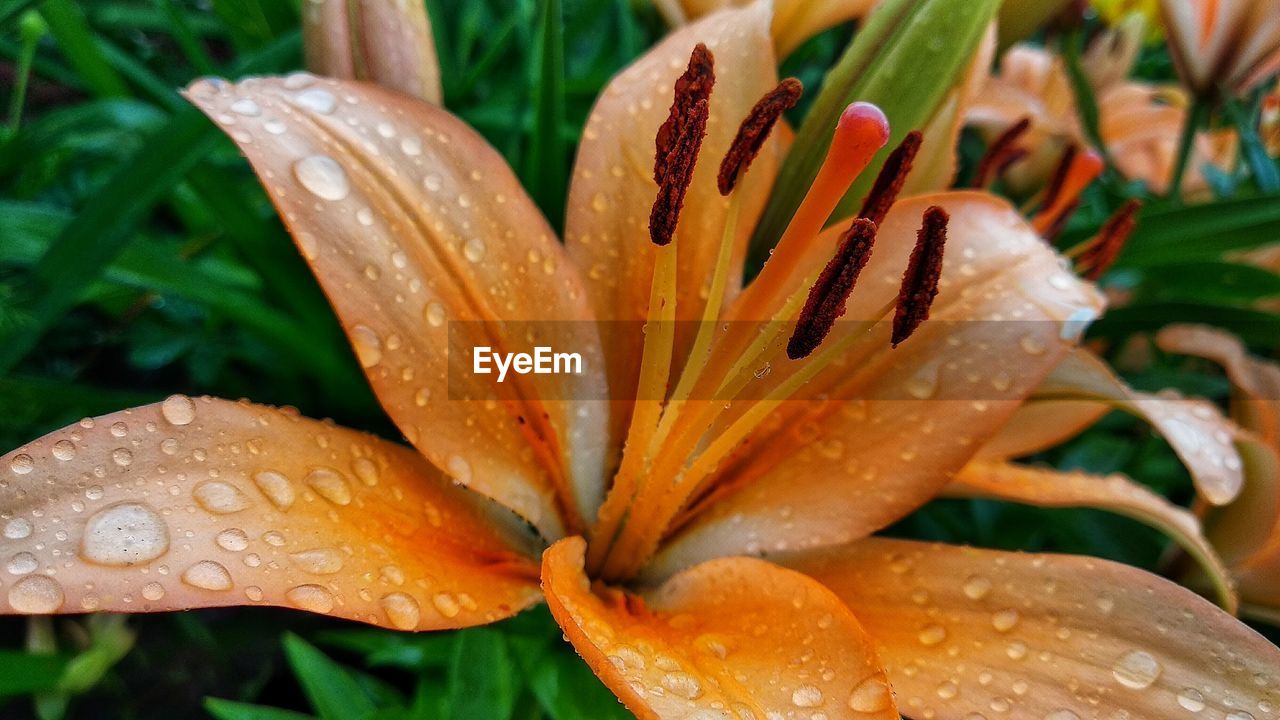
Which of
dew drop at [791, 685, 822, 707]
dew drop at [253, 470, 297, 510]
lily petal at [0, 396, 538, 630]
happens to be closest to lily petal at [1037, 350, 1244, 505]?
dew drop at [791, 685, 822, 707]

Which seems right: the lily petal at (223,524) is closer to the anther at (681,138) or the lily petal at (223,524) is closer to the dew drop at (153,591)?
the dew drop at (153,591)

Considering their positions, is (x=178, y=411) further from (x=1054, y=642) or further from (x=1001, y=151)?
(x=1001, y=151)

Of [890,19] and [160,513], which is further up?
[890,19]

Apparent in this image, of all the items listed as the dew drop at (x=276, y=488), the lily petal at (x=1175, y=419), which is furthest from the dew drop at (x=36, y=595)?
the lily petal at (x=1175, y=419)

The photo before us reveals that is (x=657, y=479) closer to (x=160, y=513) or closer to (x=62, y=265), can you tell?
(x=160, y=513)

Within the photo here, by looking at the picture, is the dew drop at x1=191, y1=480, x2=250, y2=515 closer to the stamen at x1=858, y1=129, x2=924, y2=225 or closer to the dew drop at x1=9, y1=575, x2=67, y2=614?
the dew drop at x1=9, y1=575, x2=67, y2=614

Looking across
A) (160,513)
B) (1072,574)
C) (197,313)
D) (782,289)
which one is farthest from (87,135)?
(1072,574)
